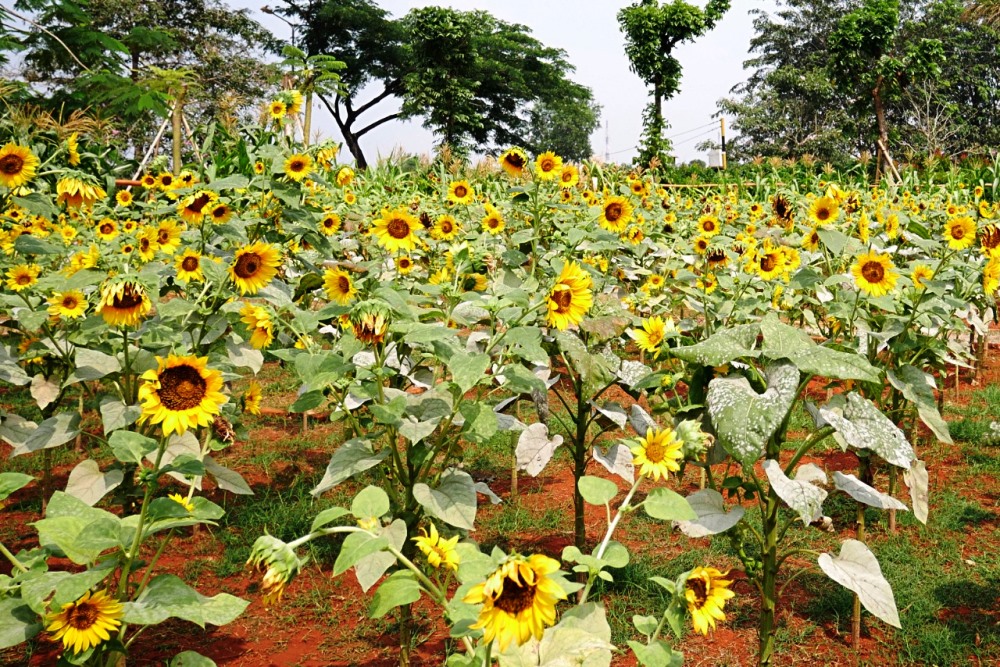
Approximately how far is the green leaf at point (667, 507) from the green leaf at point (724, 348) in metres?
0.35

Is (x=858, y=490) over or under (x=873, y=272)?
under

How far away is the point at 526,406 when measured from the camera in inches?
170

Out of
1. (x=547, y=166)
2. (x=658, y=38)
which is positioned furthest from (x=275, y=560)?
(x=658, y=38)

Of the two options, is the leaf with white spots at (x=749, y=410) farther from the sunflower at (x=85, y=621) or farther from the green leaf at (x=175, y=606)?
the sunflower at (x=85, y=621)

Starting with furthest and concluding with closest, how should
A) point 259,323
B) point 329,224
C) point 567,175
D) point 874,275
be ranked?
1. point 329,224
2. point 567,175
3. point 874,275
4. point 259,323

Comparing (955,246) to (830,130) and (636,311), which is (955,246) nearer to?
(636,311)

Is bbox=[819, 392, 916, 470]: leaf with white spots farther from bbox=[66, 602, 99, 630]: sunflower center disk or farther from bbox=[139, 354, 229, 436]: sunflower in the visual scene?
bbox=[66, 602, 99, 630]: sunflower center disk

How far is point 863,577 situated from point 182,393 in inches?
50.7

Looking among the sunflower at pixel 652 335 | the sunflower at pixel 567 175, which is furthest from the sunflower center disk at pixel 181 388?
the sunflower at pixel 567 175

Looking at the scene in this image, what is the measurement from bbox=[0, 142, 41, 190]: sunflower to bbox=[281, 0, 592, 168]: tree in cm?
2368

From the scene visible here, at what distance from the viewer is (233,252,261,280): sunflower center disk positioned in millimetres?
1842

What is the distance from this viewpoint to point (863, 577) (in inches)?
55.3

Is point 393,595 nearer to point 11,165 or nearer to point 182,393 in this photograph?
point 182,393

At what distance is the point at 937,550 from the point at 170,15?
29.8 meters
